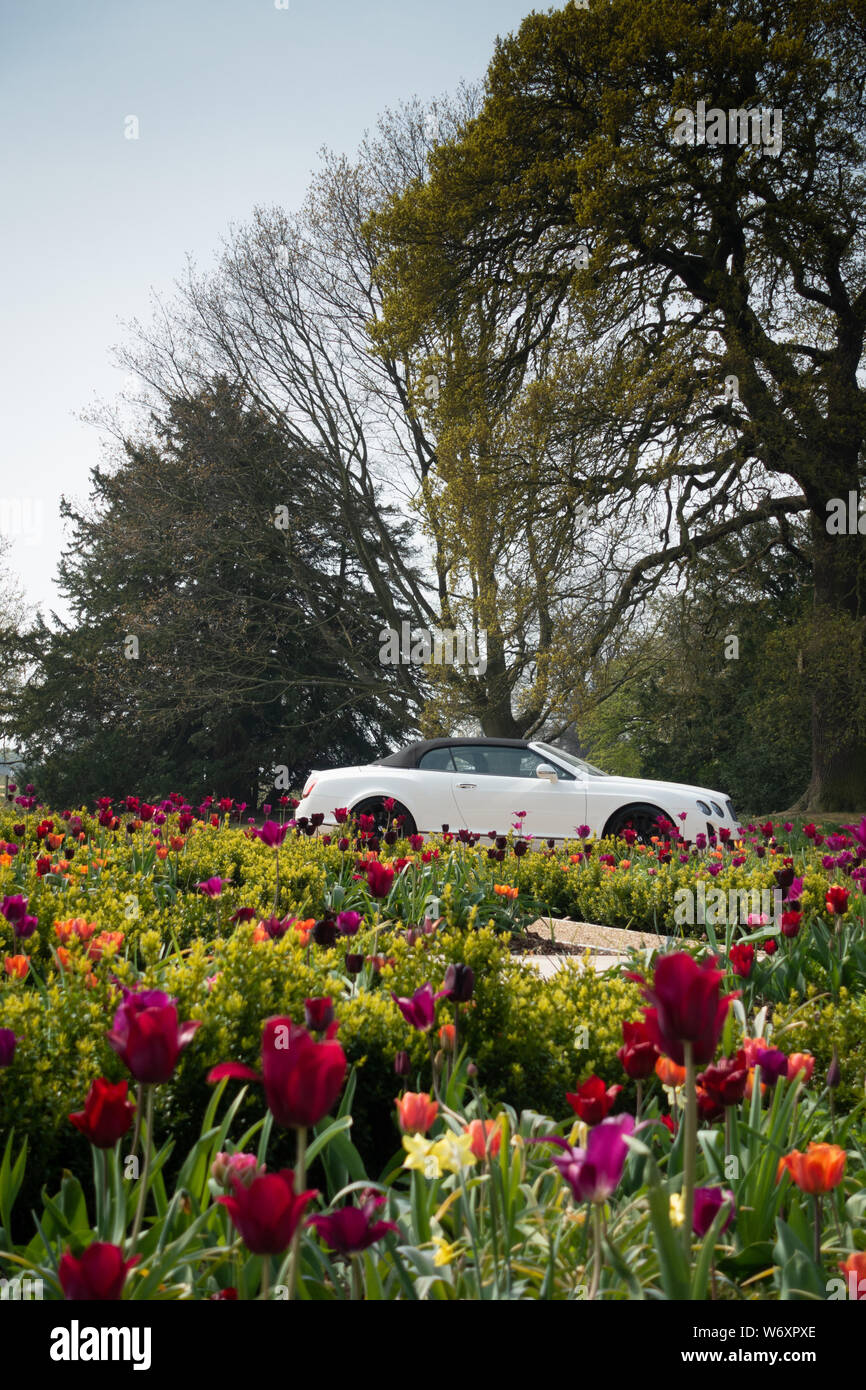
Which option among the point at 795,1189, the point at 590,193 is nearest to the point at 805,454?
the point at 590,193

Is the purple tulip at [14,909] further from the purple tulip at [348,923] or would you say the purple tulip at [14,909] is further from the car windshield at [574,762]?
the car windshield at [574,762]

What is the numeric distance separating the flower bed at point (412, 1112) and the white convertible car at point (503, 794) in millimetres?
5474

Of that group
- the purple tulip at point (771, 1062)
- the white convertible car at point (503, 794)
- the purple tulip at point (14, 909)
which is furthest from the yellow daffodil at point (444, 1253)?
the white convertible car at point (503, 794)

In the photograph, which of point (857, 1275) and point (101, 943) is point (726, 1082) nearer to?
point (857, 1275)

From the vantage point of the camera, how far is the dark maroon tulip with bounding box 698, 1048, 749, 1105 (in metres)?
1.54

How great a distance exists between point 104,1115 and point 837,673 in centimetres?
1375

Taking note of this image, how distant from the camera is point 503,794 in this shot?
416 inches

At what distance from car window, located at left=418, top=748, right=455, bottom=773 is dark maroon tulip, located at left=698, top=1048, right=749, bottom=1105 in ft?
30.4

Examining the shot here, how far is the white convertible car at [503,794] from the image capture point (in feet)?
33.0

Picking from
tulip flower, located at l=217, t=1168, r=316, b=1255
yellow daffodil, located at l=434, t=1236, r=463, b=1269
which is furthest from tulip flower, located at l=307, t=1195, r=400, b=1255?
yellow daffodil, located at l=434, t=1236, r=463, b=1269

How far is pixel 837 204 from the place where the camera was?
13742 millimetres

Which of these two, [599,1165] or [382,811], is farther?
[382,811]

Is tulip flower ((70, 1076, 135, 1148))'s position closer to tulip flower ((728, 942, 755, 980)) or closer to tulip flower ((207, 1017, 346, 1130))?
tulip flower ((207, 1017, 346, 1130))

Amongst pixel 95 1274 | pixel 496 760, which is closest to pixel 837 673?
pixel 496 760
